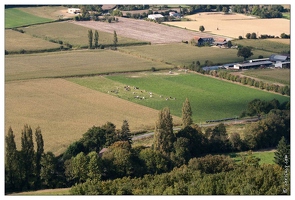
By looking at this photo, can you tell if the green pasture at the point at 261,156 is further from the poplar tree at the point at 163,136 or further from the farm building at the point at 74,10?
the farm building at the point at 74,10

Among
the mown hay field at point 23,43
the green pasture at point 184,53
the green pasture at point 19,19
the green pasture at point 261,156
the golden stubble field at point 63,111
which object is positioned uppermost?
the green pasture at point 19,19

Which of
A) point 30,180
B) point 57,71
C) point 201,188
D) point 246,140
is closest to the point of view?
point 201,188

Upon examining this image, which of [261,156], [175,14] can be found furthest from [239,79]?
[175,14]

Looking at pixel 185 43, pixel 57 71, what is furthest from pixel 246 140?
pixel 185 43

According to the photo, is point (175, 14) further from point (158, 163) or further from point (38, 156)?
point (38, 156)

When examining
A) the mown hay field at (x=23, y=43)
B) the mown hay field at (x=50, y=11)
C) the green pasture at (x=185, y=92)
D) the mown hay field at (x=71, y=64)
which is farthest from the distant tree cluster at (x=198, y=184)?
the mown hay field at (x=50, y=11)

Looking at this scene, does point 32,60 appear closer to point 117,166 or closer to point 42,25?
point 42,25
